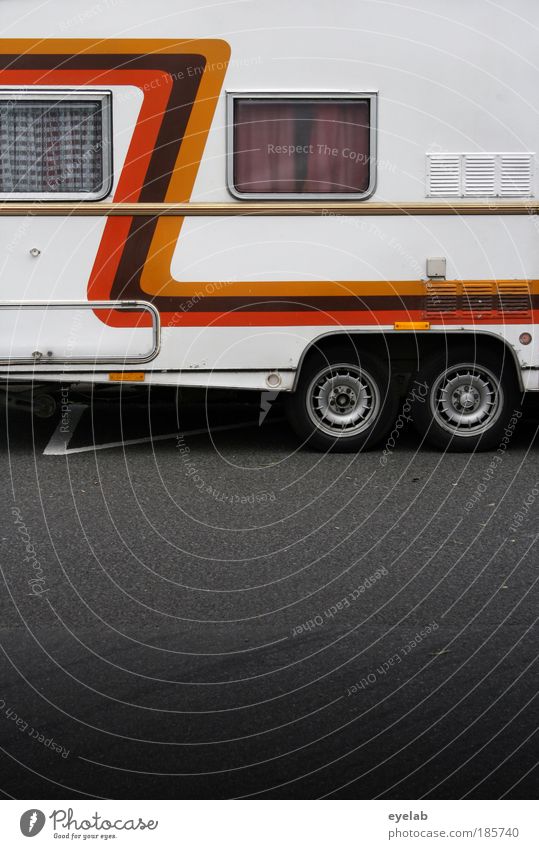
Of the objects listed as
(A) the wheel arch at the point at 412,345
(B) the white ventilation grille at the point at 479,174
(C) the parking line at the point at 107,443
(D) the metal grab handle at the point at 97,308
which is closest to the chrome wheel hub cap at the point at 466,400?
(A) the wheel arch at the point at 412,345

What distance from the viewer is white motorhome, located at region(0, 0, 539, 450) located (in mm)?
9789

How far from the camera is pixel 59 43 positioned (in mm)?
9695

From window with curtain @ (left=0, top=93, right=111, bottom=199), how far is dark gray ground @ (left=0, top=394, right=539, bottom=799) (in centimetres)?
201

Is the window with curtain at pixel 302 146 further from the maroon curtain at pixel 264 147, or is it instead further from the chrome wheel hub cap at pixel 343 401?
the chrome wheel hub cap at pixel 343 401

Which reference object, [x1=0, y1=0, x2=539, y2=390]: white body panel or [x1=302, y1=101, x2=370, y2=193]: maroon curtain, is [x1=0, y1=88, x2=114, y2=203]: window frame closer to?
[x1=0, y1=0, x2=539, y2=390]: white body panel

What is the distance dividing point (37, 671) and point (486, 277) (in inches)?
217

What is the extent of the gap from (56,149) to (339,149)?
2.08 metres

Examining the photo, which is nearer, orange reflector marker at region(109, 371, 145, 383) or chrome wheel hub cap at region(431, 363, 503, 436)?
orange reflector marker at region(109, 371, 145, 383)

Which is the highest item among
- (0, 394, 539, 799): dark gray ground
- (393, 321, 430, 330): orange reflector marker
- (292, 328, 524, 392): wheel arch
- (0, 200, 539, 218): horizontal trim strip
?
(0, 200, 539, 218): horizontal trim strip

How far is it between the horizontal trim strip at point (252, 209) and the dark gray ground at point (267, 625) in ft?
6.00

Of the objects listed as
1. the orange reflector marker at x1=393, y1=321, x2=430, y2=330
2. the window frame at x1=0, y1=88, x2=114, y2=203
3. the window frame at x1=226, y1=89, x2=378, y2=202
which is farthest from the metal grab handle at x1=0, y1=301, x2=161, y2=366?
the orange reflector marker at x1=393, y1=321, x2=430, y2=330

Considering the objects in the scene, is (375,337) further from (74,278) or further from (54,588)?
(54,588)

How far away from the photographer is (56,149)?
9.84 m

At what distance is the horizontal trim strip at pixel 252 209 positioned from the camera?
980 centimetres
